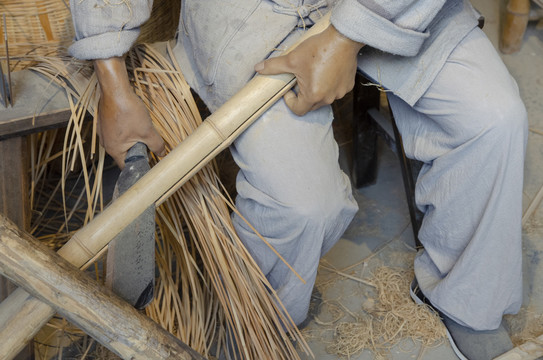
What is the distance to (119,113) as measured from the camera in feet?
3.92

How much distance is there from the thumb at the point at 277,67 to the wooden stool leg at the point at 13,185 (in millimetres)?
504

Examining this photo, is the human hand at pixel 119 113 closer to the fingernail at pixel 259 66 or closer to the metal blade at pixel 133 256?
the metal blade at pixel 133 256

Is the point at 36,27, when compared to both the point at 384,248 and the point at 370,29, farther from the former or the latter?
the point at 384,248

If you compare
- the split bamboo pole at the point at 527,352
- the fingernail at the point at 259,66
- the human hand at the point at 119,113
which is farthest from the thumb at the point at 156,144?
the split bamboo pole at the point at 527,352

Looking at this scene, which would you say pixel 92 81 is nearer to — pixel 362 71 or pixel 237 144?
pixel 237 144

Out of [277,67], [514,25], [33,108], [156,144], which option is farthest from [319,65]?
[514,25]

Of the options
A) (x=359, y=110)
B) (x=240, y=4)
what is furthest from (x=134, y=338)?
(x=359, y=110)

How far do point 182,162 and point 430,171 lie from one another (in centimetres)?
50

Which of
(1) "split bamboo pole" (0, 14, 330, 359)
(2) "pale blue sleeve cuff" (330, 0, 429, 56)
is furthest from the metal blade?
(2) "pale blue sleeve cuff" (330, 0, 429, 56)

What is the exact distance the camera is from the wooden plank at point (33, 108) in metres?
1.25

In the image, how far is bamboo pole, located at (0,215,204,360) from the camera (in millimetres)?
917

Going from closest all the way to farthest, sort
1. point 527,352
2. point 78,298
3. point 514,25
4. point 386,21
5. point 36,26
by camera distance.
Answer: point 78,298 → point 386,21 → point 527,352 → point 36,26 → point 514,25

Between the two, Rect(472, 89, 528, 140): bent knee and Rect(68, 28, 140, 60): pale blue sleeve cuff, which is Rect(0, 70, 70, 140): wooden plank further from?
Rect(472, 89, 528, 140): bent knee

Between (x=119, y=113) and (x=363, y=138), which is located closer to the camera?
(x=119, y=113)
